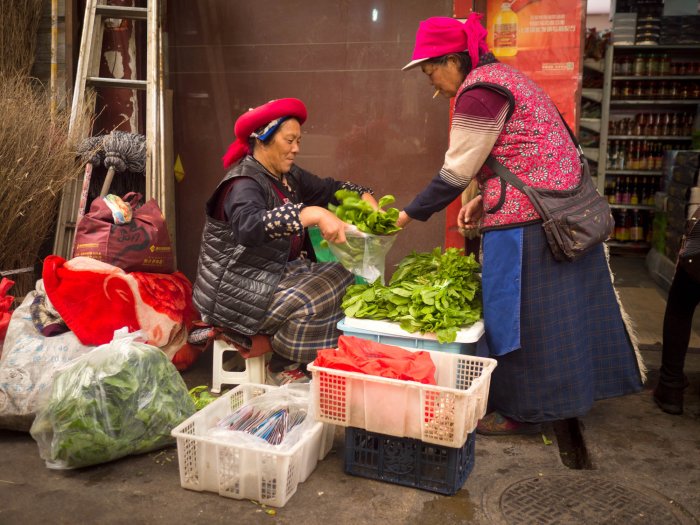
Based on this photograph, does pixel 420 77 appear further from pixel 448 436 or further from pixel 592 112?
pixel 592 112

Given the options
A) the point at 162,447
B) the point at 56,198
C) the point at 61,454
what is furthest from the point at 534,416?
the point at 56,198

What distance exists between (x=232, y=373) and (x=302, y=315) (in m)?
0.60

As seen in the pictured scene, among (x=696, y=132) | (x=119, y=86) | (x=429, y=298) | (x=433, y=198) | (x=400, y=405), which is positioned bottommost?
(x=400, y=405)

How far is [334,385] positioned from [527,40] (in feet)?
8.29

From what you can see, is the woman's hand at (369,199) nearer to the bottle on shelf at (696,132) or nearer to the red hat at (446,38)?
the red hat at (446,38)

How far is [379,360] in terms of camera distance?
2.71 metres

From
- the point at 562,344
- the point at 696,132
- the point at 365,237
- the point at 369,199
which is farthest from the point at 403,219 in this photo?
the point at 696,132

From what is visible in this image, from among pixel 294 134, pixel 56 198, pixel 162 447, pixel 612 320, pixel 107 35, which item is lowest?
pixel 162 447

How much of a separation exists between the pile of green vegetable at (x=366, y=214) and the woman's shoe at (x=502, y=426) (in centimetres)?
102

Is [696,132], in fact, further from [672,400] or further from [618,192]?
[672,400]

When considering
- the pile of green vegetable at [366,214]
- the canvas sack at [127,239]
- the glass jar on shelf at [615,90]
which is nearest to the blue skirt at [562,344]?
the pile of green vegetable at [366,214]

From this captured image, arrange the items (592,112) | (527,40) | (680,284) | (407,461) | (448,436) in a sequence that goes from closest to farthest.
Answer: (448,436) < (407,461) < (680,284) < (527,40) < (592,112)

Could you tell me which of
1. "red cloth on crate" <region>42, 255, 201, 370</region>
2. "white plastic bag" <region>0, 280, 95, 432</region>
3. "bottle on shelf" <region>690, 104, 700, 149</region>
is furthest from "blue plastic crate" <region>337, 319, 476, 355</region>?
"bottle on shelf" <region>690, 104, 700, 149</region>

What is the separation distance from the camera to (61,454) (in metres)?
2.88
